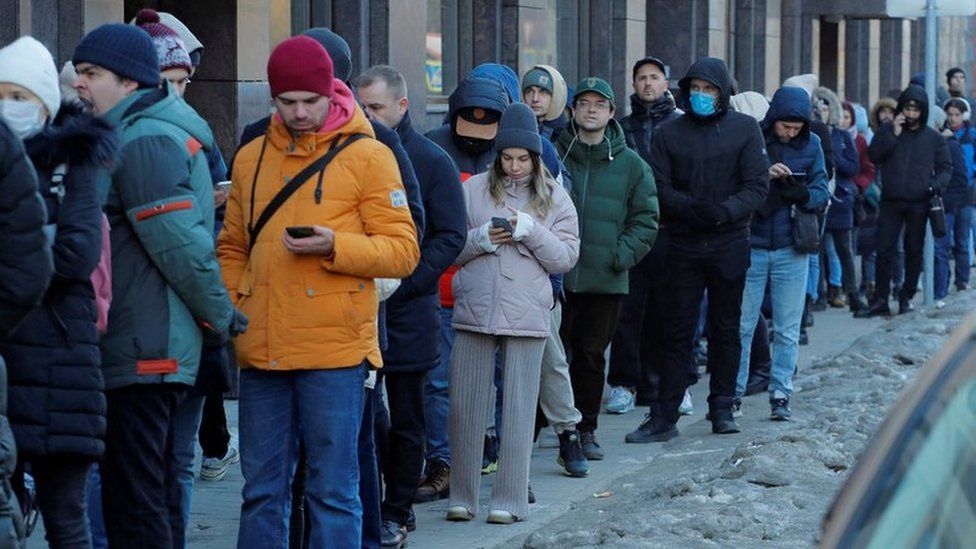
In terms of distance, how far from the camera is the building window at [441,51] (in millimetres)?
15719

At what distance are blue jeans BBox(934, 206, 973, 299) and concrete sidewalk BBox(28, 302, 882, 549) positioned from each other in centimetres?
675

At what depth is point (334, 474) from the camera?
6121 mm

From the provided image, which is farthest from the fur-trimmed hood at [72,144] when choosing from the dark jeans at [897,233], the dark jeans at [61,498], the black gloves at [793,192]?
the dark jeans at [897,233]

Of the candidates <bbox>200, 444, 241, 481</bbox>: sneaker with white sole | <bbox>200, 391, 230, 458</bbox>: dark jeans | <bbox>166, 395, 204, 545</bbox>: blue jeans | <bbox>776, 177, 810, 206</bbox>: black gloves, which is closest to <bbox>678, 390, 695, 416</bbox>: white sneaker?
<bbox>776, 177, 810, 206</bbox>: black gloves

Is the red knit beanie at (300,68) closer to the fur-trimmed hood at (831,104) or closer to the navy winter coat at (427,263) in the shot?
the navy winter coat at (427,263)

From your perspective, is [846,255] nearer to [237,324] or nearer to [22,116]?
[237,324]

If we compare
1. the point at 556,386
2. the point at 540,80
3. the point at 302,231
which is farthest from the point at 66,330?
the point at 540,80

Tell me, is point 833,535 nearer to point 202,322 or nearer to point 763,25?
point 202,322

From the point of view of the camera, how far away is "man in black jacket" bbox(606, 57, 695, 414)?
1160 centimetres

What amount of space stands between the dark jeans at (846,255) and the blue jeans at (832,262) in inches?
1.0

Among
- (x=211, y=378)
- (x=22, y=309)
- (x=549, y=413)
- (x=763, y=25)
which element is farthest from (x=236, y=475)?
(x=763, y=25)

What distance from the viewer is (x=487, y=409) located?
8.15 meters

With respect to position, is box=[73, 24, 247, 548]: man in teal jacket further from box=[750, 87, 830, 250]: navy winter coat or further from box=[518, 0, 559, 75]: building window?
box=[518, 0, 559, 75]: building window

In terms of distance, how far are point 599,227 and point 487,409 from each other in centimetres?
191
